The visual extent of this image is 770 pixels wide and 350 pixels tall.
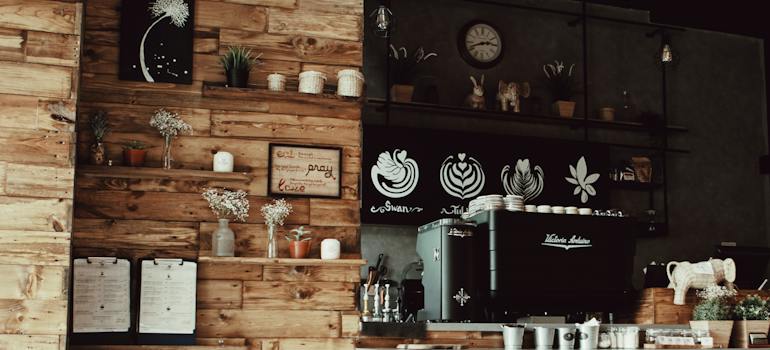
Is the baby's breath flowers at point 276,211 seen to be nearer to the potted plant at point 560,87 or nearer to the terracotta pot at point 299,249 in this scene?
the terracotta pot at point 299,249

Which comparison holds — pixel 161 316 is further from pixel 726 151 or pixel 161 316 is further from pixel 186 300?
pixel 726 151

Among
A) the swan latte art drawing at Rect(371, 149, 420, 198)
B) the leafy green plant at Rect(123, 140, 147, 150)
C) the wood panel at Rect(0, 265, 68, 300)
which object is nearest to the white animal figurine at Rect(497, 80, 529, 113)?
the swan latte art drawing at Rect(371, 149, 420, 198)

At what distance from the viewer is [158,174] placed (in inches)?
167

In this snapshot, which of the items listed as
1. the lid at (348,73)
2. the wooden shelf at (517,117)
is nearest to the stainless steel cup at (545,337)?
the lid at (348,73)

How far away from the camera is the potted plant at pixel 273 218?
4.36 meters

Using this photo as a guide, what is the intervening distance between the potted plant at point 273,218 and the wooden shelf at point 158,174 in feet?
0.58

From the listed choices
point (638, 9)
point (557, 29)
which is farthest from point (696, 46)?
point (557, 29)

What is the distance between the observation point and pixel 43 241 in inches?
151

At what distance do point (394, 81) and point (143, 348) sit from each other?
139 inches

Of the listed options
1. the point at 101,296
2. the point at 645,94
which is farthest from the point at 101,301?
the point at 645,94

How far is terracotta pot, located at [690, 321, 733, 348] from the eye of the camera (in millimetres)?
4922

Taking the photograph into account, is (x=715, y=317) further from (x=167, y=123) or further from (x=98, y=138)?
(x=98, y=138)

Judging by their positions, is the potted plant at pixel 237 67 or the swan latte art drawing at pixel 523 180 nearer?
the potted plant at pixel 237 67

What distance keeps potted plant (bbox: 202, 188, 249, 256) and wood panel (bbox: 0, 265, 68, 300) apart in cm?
71
